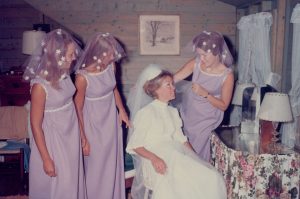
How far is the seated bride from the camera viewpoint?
2352 millimetres

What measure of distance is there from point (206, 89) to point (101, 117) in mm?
901

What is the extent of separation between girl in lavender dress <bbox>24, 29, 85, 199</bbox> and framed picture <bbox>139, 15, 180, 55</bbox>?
334 centimetres

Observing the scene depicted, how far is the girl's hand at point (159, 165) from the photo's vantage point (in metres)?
2.41

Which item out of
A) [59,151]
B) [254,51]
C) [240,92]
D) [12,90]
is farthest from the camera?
[12,90]

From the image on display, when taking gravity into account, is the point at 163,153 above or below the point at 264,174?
above

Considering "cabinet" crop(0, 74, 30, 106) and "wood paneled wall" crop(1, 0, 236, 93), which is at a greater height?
"wood paneled wall" crop(1, 0, 236, 93)

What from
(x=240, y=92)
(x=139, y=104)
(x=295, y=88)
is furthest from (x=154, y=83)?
(x=240, y=92)

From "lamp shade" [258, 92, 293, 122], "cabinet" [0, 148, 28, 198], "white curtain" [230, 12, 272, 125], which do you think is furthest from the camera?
"white curtain" [230, 12, 272, 125]

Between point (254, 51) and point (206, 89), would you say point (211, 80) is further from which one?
point (254, 51)

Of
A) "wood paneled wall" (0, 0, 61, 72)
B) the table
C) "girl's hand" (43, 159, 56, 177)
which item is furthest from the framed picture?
"girl's hand" (43, 159, 56, 177)

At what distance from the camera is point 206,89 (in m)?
3.02

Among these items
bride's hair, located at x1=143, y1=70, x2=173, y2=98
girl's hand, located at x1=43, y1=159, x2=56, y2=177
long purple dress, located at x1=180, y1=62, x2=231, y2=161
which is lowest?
girl's hand, located at x1=43, y1=159, x2=56, y2=177

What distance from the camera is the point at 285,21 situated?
3.65 m

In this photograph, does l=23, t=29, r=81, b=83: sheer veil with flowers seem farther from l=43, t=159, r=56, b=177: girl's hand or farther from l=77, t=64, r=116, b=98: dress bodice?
l=43, t=159, r=56, b=177: girl's hand
